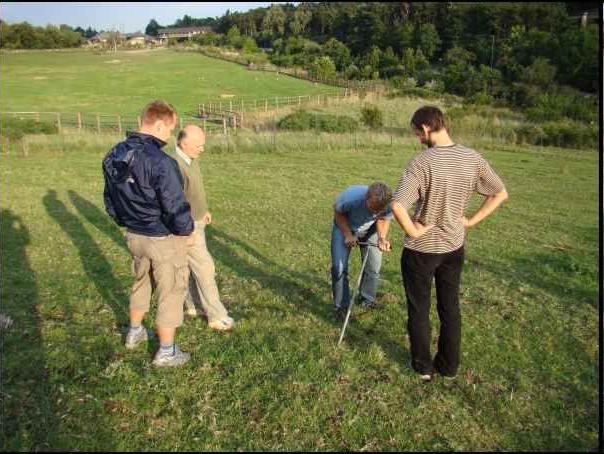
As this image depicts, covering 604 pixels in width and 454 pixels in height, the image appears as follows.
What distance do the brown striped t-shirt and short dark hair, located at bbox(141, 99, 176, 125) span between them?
82.5 inches

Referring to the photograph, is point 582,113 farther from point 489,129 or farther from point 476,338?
point 476,338

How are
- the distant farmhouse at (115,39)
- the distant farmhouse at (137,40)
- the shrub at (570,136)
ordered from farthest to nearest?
the distant farmhouse at (137,40)
the distant farmhouse at (115,39)
the shrub at (570,136)

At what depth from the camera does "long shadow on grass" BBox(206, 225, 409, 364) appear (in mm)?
5715

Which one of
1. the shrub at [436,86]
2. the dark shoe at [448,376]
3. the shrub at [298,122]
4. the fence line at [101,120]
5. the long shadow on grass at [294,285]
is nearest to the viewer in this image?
the dark shoe at [448,376]

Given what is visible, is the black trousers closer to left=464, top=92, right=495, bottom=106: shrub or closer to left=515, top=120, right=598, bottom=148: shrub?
left=515, top=120, right=598, bottom=148: shrub

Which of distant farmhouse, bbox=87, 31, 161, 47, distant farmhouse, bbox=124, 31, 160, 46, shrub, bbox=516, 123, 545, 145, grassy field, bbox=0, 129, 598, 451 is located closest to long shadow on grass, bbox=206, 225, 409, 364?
grassy field, bbox=0, 129, 598, 451

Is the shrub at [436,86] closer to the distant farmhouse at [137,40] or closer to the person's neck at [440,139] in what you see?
the person's neck at [440,139]

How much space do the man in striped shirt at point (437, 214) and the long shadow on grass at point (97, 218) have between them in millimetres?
6682

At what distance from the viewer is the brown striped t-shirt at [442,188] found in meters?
4.22

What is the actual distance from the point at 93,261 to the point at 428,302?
6.39 m

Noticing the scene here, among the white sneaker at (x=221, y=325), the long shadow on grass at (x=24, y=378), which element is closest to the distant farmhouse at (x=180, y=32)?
the long shadow on grass at (x=24, y=378)

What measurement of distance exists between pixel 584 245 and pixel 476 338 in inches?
283

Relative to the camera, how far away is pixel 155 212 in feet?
14.6

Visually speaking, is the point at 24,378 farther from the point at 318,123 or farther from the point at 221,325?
the point at 318,123
